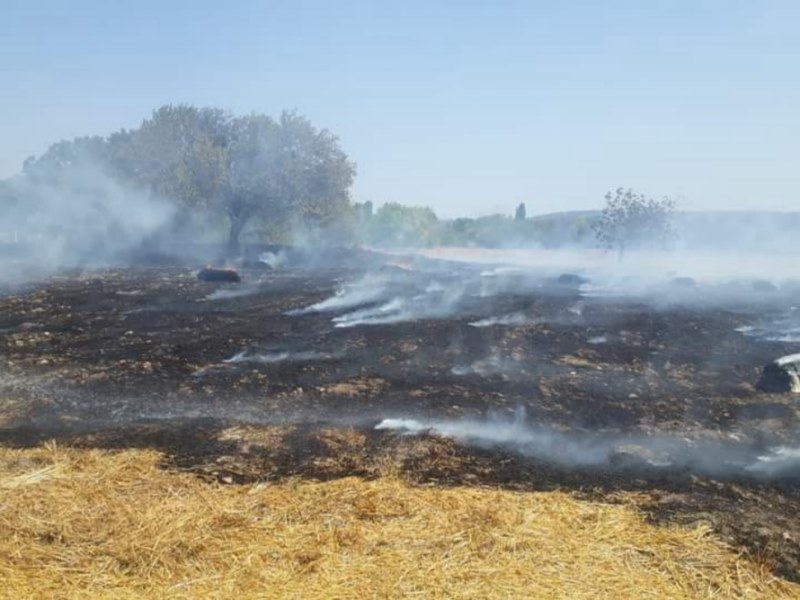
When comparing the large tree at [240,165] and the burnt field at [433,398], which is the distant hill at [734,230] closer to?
the large tree at [240,165]

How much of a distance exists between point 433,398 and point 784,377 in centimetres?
640

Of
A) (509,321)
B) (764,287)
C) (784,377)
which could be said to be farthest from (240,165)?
(784,377)

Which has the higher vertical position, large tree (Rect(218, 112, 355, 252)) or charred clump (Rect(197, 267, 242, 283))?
large tree (Rect(218, 112, 355, 252))

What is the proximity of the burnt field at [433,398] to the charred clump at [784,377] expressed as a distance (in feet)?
1.27

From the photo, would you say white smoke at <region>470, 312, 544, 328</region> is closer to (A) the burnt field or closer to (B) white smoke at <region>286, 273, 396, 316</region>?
(A) the burnt field

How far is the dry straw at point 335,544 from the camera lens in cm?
356

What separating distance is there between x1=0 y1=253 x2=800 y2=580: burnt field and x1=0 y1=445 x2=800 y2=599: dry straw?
1.58ft

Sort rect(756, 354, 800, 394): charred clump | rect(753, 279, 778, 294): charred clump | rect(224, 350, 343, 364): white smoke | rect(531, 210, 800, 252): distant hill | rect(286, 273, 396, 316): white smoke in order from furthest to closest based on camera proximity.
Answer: rect(531, 210, 800, 252): distant hill
rect(753, 279, 778, 294): charred clump
rect(286, 273, 396, 316): white smoke
rect(224, 350, 343, 364): white smoke
rect(756, 354, 800, 394): charred clump

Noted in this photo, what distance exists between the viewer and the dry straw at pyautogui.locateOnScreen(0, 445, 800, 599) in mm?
3564

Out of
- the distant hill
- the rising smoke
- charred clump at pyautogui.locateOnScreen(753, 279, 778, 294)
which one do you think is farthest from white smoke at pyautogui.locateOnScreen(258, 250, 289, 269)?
the distant hill

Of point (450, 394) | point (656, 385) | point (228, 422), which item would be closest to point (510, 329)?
point (656, 385)

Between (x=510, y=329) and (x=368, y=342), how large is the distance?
4471mm

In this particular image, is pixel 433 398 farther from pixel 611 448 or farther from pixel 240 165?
pixel 240 165

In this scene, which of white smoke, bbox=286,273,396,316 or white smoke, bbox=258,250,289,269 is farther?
white smoke, bbox=258,250,289,269
